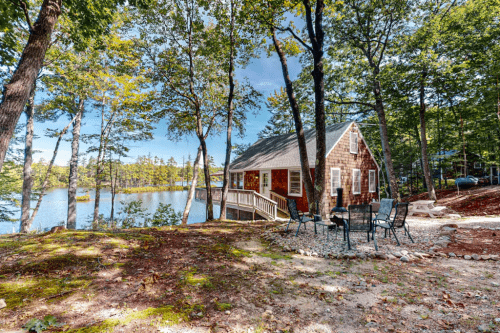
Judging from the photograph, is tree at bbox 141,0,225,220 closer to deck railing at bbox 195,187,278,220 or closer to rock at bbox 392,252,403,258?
deck railing at bbox 195,187,278,220

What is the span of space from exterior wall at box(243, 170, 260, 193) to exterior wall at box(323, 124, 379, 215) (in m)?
4.81

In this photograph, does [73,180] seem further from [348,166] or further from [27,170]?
[348,166]

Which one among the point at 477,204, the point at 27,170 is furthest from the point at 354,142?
the point at 27,170

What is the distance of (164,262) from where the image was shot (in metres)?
3.92

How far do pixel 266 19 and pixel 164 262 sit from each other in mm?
8384

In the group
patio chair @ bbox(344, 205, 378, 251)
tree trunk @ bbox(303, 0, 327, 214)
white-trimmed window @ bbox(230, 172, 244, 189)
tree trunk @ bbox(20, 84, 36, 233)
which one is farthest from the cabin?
tree trunk @ bbox(20, 84, 36, 233)

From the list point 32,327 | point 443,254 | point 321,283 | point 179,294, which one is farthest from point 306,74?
point 32,327

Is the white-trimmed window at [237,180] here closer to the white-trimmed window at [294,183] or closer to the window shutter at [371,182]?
the white-trimmed window at [294,183]

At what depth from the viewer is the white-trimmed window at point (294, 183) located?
11.8 m

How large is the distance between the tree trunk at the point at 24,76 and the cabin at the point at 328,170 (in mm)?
9540

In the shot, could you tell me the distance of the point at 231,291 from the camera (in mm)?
2941

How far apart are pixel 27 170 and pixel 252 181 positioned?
12092 millimetres

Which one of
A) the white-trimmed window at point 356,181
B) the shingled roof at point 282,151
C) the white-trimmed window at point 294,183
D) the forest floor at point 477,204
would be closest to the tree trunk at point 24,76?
the shingled roof at point 282,151

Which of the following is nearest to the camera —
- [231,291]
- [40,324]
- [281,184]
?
[40,324]
